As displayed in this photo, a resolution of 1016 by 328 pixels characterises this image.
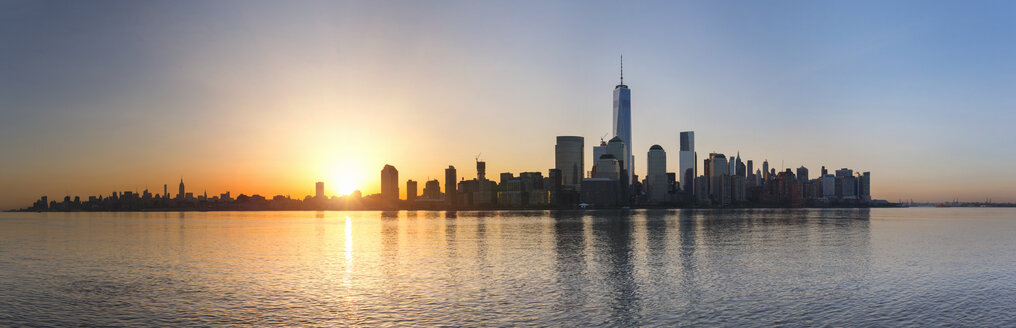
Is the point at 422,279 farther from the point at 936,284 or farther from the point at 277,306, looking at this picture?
the point at 936,284

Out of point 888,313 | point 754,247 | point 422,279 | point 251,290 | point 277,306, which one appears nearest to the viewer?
point 888,313

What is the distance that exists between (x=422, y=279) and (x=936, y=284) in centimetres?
4458

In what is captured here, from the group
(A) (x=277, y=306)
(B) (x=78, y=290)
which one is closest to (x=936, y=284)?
(A) (x=277, y=306)

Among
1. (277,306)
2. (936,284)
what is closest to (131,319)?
(277,306)

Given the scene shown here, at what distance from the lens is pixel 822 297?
47.1 metres

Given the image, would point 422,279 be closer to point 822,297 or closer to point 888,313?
point 822,297

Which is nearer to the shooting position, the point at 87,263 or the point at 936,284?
the point at 936,284

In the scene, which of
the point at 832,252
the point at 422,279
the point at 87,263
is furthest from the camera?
the point at 832,252

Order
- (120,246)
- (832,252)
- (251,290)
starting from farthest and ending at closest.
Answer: (120,246), (832,252), (251,290)

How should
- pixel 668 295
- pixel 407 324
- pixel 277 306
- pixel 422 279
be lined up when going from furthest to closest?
pixel 422 279
pixel 668 295
pixel 277 306
pixel 407 324

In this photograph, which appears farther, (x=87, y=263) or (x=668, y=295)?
(x=87, y=263)

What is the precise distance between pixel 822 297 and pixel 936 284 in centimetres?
1479

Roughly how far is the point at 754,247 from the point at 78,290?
83.8m

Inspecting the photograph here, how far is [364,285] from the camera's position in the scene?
Result: 2151 inches
